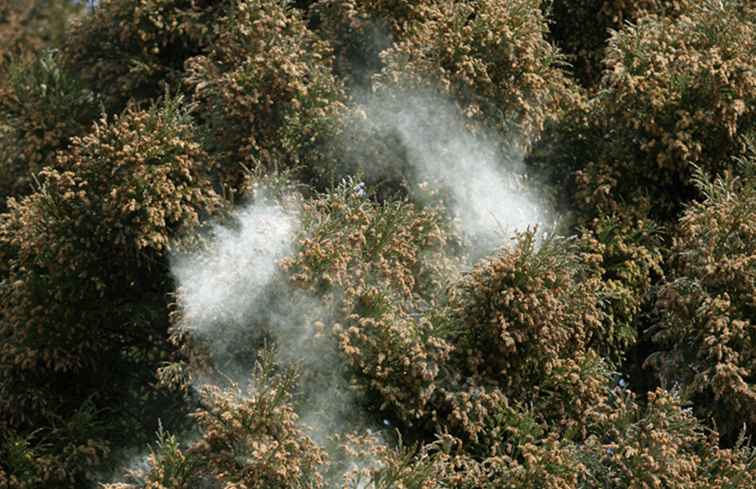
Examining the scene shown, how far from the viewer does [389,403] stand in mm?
7730

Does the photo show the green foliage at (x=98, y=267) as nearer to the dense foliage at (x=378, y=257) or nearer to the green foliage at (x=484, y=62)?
the dense foliage at (x=378, y=257)

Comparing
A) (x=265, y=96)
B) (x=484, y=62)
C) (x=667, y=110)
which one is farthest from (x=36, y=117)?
(x=667, y=110)

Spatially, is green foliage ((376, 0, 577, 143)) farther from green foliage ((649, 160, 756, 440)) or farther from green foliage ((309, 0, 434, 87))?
green foliage ((649, 160, 756, 440))

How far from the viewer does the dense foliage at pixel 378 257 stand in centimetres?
766

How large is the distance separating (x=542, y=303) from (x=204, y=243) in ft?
6.42

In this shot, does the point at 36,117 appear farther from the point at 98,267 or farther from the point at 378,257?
the point at 378,257

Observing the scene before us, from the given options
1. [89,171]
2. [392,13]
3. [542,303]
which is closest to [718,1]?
[392,13]

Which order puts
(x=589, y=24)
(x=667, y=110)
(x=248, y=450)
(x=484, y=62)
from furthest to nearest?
(x=589, y=24) → (x=667, y=110) → (x=484, y=62) → (x=248, y=450)

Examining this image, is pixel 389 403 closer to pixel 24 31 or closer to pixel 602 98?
pixel 602 98

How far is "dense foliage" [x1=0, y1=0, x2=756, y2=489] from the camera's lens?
7660mm

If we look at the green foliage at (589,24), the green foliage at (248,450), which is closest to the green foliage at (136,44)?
the green foliage at (589,24)

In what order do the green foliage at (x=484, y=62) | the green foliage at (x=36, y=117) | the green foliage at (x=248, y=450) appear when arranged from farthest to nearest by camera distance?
the green foliage at (x=36, y=117) < the green foliage at (x=484, y=62) < the green foliage at (x=248, y=450)

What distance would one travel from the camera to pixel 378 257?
26.0 ft

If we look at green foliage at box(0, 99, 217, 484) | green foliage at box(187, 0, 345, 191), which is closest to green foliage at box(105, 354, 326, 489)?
green foliage at box(0, 99, 217, 484)
